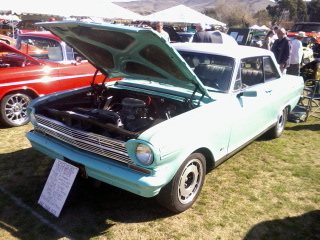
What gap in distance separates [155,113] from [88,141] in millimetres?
1035

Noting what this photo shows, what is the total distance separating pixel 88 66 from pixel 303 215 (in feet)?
14.6

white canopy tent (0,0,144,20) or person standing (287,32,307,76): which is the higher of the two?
white canopy tent (0,0,144,20)

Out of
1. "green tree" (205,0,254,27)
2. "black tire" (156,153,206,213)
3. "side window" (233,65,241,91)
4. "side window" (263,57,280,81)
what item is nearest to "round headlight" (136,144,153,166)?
"black tire" (156,153,206,213)

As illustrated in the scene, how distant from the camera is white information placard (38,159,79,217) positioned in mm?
2834

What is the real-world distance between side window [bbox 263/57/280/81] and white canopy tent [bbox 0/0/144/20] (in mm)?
8489

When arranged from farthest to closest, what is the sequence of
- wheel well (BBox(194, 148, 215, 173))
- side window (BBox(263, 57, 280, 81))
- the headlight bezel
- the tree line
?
1. the tree line
2. side window (BBox(263, 57, 280, 81))
3. wheel well (BBox(194, 148, 215, 173))
4. the headlight bezel

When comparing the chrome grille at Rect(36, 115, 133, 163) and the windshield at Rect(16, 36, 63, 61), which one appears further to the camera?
the windshield at Rect(16, 36, 63, 61)

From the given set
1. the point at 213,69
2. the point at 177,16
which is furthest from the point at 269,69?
the point at 177,16

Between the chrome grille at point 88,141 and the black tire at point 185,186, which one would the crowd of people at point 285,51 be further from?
the chrome grille at point 88,141

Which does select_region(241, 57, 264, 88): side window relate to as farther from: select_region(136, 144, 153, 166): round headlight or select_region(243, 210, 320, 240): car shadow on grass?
select_region(136, 144, 153, 166): round headlight

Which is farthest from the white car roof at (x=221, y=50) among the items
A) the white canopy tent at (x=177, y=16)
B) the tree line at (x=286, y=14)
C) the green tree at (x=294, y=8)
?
the green tree at (x=294, y=8)

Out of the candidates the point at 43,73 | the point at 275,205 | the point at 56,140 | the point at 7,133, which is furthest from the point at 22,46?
the point at 275,205

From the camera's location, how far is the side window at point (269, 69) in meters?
4.37

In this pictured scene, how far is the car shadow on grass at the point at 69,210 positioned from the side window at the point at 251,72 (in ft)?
6.42
